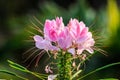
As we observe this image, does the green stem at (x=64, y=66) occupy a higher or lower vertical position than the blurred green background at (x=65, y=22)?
lower

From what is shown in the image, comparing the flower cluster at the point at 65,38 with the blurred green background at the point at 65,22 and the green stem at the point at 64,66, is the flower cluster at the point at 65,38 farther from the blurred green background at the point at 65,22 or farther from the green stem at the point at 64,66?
the blurred green background at the point at 65,22

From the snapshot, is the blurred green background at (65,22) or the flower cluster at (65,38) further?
the blurred green background at (65,22)

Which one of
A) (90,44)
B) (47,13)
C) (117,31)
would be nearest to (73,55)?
(90,44)

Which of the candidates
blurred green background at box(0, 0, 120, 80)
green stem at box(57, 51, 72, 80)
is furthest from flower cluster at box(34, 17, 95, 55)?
blurred green background at box(0, 0, 120, 80)

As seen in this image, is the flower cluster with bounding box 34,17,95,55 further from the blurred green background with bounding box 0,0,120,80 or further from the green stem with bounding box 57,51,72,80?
the blurred green background with bounding box 0,0,120,80

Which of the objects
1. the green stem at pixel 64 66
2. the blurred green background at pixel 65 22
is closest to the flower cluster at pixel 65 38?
the green stem at pixel 64 66

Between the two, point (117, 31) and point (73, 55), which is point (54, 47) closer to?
point (73, 55)
